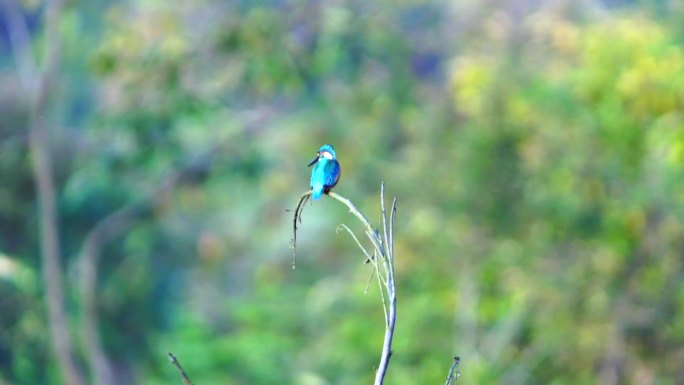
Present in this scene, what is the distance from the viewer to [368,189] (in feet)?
56.4

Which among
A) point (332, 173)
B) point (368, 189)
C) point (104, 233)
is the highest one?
point (368, 189)

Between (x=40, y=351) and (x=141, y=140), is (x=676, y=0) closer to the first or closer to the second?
(x=141, y=140)

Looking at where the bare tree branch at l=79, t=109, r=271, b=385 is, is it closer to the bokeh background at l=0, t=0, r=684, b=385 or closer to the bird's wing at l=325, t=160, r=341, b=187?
the bokeh background at l=0, t=0, r=684, b=385

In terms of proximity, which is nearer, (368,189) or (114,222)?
(114,222)

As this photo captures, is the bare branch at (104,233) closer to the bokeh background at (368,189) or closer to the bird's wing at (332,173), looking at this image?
the bokeh background at (368,189)

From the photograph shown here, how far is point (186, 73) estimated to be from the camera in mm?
13219

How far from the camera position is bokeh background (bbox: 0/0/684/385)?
41.7 ft

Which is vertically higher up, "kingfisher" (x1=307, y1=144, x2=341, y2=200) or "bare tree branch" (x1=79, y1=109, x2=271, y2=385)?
"bare tree branch" (x1=79, y1=109, x2=271, y2=385)

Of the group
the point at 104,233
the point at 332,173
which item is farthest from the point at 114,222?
the point at 332,173

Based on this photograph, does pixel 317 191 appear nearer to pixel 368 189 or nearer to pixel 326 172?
pixel 326 172

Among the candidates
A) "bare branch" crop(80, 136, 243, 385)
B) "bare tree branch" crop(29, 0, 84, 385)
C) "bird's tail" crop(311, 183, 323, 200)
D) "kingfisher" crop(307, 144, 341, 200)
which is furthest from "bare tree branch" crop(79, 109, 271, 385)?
"bird's tail" crop(311, 183, 323, 200)

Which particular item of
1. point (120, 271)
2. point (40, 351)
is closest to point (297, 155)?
point (120, 271)

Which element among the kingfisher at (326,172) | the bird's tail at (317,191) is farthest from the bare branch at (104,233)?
the bird's tail at (317,191)

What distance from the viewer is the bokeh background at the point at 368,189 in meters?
12.7
